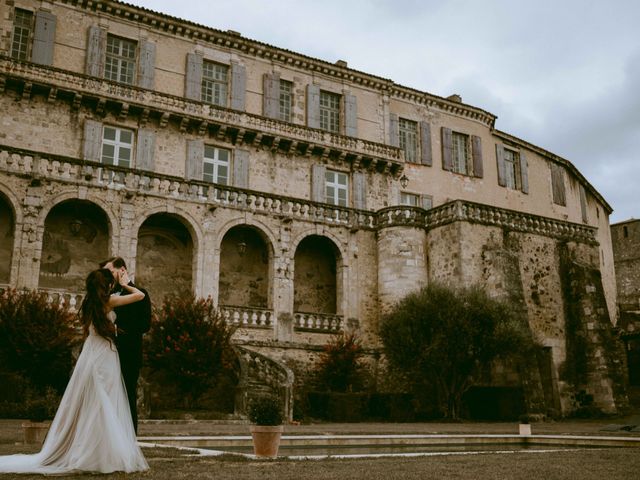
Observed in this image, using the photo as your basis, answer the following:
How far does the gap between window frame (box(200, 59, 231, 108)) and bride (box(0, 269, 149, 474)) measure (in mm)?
20524

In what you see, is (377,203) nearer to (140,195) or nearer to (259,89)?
(259,89)

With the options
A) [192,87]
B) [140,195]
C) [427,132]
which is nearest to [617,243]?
[427,132]

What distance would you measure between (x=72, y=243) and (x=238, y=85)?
29.8 ft

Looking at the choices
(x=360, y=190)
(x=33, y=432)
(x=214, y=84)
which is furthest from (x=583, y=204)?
(x=33, y=432)

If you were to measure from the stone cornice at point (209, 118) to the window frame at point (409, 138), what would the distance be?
1515 millimetres

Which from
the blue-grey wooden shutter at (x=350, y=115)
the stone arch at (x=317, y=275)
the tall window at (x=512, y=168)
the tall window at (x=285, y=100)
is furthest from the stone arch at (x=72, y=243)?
the tall window at (x=512, y=168)

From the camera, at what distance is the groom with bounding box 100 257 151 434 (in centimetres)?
661

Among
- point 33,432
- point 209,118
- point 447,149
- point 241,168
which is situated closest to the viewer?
point 33,432

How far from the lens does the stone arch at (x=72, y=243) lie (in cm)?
2130

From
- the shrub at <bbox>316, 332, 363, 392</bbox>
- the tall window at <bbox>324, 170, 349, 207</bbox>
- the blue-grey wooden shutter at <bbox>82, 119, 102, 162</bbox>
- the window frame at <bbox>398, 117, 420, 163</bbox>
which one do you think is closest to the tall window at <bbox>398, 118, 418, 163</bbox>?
the window frame at <bbox>398, 117, 420, 163</bbox>

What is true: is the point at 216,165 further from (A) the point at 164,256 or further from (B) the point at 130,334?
(B) the point at 130,334

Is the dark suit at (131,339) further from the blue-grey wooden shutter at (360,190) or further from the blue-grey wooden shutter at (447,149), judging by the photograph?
the blue-grey wooden shutter at (447,149)

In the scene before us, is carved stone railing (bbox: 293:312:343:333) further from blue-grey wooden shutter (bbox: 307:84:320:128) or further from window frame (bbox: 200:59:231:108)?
window frame (bbox: 200:59:231:108)

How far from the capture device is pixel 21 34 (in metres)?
23.0
